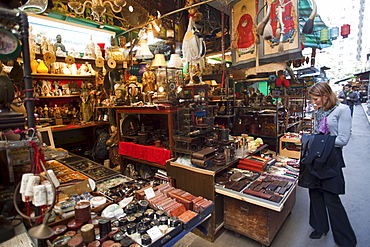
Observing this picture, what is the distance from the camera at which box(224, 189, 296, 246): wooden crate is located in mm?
2186

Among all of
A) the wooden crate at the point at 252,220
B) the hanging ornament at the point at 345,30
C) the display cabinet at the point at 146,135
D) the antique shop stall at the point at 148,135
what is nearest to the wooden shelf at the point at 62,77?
the antique shop stall at the point at 148,135

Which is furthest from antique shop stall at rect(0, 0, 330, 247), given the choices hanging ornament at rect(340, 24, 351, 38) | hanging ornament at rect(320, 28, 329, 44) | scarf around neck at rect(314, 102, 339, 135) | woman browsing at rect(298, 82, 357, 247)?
hanging ornament at rect(340, 24, 351, 38)

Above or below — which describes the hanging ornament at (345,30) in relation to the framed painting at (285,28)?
above

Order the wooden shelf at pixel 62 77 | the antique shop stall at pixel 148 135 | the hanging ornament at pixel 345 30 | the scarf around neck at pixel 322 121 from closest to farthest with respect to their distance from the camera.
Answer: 1. the antique shop stall at pixel 148 135
2. the scarf around neck at pixel 322 121
3. the wooden shelf at pixel 62 77
4. the hanging ornament at pixel 345 30

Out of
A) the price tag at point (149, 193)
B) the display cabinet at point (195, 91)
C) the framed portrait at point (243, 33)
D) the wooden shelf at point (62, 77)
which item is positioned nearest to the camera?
the price tag at point (149, 193)

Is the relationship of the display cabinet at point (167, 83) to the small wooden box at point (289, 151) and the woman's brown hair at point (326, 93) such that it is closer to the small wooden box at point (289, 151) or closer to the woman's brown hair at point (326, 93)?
the woman's brown hair at point (326, 93)

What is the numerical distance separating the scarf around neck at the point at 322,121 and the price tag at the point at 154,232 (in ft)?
6.23

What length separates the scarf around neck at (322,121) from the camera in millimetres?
2129

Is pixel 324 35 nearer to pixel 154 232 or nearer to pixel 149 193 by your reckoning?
pixel 149 193

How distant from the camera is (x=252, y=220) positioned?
2.28 metres

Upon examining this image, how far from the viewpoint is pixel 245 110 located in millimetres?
5273

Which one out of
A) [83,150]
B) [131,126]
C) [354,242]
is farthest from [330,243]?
[83,150]

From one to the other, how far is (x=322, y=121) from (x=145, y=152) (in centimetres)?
240

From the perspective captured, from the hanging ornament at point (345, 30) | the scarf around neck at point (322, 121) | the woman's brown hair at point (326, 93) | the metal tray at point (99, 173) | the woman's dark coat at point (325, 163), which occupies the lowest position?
the metal tray at point (99, 173)
